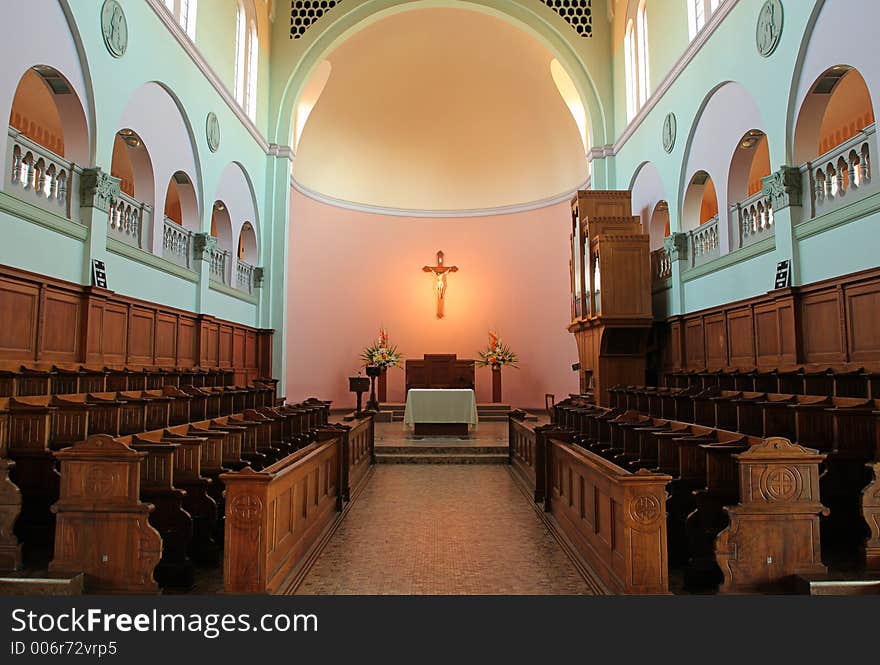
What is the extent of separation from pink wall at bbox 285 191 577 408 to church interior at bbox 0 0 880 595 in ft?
0.25

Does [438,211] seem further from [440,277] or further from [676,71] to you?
[676,71]

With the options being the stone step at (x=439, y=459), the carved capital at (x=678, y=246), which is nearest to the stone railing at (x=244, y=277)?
the stone step at (x=439, y=459)

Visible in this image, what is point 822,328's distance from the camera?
6801 mm

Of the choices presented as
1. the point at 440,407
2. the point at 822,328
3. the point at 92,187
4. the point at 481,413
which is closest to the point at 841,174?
the point at 822,328

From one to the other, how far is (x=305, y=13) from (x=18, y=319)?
33.8 ft

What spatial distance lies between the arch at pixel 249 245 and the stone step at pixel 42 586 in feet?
35.7

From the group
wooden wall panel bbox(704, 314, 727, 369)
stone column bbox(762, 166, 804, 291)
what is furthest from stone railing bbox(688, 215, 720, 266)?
stone column bbox(762, 166, 804, 291)

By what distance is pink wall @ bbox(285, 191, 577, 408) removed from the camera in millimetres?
15602

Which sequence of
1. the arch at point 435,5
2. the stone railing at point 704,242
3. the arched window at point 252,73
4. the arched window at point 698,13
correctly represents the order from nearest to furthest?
the arched window at point 698,13 < the stone railing at point 704,242 < the arched window at point 252,73 < the arch at point 435,5

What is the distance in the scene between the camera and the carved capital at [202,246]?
10.5m

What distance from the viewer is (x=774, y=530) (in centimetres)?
315

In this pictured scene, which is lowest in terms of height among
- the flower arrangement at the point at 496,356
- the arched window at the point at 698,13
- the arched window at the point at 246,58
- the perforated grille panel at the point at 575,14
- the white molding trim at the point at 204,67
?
the flower arrangement at the point at 496,356

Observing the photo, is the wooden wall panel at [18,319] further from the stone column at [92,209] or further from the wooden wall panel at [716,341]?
the wooden wall panel at [716,341]

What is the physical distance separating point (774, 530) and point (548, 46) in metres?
12.9
